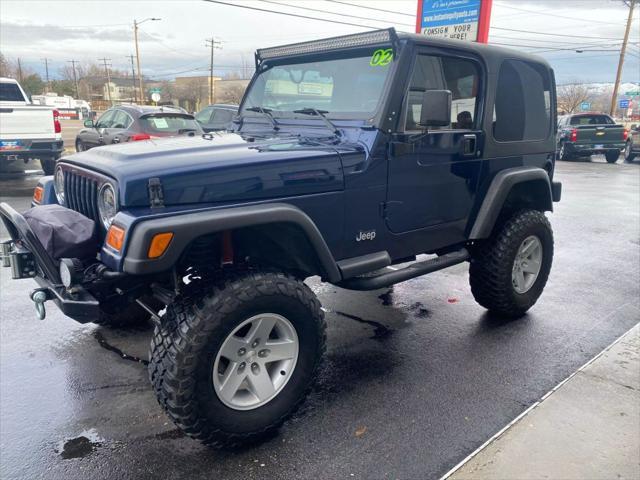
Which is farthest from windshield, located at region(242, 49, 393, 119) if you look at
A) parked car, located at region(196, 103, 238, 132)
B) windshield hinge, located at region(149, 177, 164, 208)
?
parked car, located at region(196, 103, 238, 132)

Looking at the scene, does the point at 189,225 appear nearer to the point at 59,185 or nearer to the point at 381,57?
the point at 59,185

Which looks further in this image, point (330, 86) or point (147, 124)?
point (147, 124)

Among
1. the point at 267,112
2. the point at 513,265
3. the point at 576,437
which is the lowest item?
the point at 576,437

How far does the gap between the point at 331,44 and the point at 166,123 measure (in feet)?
28.9

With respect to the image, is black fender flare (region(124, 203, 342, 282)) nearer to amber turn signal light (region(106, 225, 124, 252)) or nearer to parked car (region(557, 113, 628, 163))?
amber turn signal light (region(106, 225, 124, 252))

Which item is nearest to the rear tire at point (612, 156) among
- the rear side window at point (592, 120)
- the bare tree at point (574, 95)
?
the rear side window at point (592, 120)

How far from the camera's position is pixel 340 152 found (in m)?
3.14

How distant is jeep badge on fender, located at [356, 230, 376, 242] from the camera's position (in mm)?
3304

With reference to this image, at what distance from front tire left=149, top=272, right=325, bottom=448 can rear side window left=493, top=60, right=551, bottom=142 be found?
229 centimetres

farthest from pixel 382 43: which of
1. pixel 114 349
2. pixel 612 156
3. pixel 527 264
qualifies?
pixel 612 156

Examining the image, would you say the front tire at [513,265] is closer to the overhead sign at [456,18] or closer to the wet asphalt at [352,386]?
the wet asphalt at [352,386]

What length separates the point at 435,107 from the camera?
3.21 m

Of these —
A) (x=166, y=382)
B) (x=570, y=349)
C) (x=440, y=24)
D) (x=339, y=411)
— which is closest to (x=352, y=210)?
(x=339, y=411)

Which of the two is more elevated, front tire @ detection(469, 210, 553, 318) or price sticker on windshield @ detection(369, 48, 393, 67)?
price sticker on windshield @ detection(369, 48, 393, 67)
